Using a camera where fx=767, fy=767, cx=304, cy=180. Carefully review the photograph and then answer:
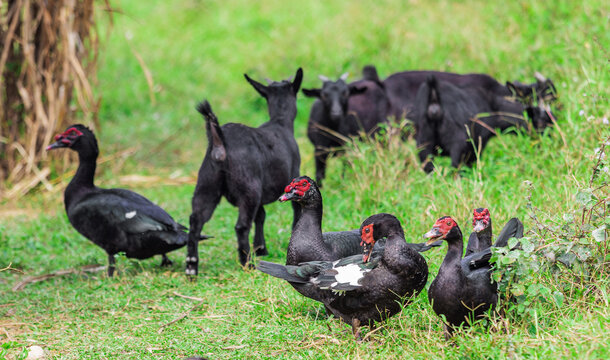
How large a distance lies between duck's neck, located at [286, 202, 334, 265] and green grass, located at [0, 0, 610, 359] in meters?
0.36

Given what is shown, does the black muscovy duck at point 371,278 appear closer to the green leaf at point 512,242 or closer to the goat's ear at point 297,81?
the green leaf at point 512,242

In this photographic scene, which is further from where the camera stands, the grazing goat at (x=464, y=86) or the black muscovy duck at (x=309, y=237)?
the grazing goat at (x=464, y=86)

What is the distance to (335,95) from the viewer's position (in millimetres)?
8422

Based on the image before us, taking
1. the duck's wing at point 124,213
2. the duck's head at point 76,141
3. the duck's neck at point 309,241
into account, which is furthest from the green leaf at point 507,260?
the duck's head at point 76,141

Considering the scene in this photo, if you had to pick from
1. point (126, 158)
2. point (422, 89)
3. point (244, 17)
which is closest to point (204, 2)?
point (244, 17)

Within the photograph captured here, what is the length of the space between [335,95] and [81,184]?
10.2ft

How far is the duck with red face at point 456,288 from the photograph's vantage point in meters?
4.12

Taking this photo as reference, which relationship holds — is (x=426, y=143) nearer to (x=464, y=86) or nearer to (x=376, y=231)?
(x=464, y=86)

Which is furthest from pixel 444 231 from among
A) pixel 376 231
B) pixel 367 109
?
pixel 367 109

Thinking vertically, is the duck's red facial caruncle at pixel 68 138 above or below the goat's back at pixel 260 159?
above

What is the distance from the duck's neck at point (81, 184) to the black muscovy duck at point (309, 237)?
223 cm

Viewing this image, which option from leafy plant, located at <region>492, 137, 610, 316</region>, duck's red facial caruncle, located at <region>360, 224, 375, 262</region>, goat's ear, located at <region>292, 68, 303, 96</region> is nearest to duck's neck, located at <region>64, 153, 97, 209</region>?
goat's ear, located at <region>292, 68, 303, 96</region>

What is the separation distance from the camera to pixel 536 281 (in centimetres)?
437

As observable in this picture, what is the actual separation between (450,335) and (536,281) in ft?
2.03
